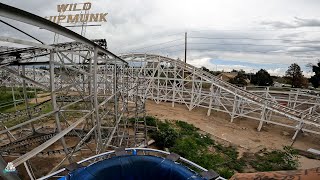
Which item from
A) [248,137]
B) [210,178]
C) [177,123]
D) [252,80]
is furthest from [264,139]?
[252,80]

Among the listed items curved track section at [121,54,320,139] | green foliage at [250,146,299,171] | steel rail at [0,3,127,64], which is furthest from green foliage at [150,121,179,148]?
steel rail at [0,3,127,64]

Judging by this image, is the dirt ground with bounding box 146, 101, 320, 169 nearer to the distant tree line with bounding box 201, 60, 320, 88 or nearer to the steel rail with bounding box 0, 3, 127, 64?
the steel rail with bounding box 0, 3, 127, 64

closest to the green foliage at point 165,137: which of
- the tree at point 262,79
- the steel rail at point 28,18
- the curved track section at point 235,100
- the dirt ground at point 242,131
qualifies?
the dirt ground at point 242,131

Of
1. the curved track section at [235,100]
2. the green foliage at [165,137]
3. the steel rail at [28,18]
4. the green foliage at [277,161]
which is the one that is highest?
the steel rail at [28,18]

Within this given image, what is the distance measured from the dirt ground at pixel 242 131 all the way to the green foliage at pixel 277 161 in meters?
0.50

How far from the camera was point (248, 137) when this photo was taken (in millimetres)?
16312

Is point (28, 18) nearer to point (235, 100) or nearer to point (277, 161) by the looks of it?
point (277, 161)

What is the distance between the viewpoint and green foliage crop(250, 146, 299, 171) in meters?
11.6

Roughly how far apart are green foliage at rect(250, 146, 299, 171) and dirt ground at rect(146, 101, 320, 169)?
19.8 inches

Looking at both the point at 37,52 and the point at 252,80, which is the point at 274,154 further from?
the point at 252,80

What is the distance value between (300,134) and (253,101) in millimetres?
3721

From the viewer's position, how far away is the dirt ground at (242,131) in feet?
49.0

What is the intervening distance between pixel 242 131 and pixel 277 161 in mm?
5109

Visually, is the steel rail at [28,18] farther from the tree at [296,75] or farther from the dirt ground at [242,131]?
the tree at [296,75]
